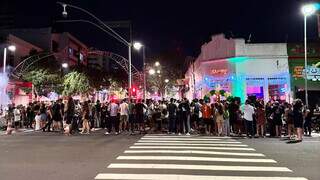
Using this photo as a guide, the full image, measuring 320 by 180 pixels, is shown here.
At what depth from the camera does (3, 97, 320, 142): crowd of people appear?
2123 centimetres

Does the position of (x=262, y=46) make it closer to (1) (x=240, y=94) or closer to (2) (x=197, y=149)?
(1) (x=240, y=94)

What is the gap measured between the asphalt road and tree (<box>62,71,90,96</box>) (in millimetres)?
39250

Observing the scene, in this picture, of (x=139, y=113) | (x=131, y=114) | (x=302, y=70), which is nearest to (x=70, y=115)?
(x=131, y=114)

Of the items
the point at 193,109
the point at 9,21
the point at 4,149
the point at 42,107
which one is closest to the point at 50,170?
the point at 4,149

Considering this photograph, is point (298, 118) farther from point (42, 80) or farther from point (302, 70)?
point (42, 80)

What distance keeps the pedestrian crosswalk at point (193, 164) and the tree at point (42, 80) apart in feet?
111

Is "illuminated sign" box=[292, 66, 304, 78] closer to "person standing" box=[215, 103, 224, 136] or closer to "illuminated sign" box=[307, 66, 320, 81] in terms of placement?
"illuminated sign" box=[307, 66, 320, 81]

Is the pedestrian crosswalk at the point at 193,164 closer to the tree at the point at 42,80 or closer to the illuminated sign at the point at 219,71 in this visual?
the illuminated sign at the point at 219,71

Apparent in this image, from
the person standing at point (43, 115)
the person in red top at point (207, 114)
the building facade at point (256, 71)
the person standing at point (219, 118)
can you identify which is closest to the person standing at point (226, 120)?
the person standing at point (219, 118)

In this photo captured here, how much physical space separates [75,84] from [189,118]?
122 ft

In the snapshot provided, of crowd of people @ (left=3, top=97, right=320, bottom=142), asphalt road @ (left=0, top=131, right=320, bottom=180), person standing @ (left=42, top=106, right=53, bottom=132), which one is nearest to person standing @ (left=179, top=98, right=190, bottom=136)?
crowd of people @ (left=3, top=97, right=320, bottom=142)

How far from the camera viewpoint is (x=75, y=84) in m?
57.9

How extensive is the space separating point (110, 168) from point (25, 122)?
20.5 meters

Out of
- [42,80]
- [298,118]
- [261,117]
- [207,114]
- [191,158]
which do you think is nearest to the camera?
[191,158]
